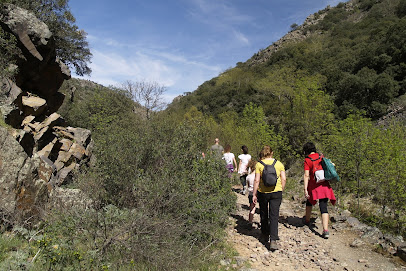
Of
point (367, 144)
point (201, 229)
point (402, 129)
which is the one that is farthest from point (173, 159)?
point (402, 129)

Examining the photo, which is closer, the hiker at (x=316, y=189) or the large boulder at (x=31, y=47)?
the hiker at (x=316, y=189)

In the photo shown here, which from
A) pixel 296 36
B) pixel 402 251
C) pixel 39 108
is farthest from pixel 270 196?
pixel 296 36

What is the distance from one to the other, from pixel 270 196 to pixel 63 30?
18608mm

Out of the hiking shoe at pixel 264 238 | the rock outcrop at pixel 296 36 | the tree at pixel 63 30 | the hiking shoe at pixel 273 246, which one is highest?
the rock outcrop at pixel 296 36

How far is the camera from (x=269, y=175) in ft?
15.2

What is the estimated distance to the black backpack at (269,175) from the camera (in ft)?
15.1

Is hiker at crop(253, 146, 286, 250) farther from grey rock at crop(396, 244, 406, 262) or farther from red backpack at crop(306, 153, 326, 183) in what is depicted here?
grey rock at crop(396, 244, 406, 262)

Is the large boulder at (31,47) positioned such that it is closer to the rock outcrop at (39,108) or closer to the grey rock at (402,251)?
the rock outcrop at (39,108)

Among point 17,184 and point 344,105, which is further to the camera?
point 344,105

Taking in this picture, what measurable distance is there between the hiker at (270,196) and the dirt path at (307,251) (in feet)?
0.98

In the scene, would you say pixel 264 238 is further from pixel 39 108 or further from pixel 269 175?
pixel 39 108

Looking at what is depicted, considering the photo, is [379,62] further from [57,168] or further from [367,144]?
[57,168]

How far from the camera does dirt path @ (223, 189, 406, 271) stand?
4238mm

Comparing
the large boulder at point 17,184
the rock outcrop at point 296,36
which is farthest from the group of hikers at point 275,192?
the rock outcrop at point 296,36
